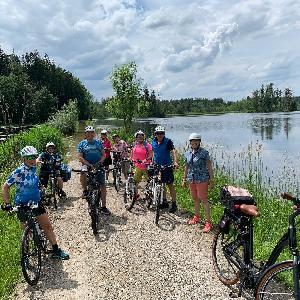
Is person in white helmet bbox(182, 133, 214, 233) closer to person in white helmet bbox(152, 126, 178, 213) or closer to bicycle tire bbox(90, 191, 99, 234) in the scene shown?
person in white helmet bbox(152, 126, 178, 213)

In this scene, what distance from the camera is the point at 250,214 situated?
16.9ft

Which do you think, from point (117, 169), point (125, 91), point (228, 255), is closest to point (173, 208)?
point (117, 169)

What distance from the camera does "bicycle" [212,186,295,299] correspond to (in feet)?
16.6

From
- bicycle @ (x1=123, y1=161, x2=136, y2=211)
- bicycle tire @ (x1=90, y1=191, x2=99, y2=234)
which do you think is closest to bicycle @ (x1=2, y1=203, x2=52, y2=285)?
bicycle tire @ (x1=90, y1=191, x2=99, y2=234)

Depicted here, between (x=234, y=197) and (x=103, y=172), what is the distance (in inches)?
184

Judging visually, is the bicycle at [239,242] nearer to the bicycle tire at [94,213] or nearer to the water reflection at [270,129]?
the bicycle tire at [94,213]

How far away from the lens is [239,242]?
545 centimetres

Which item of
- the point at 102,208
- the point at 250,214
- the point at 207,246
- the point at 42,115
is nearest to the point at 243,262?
the point at 250,214

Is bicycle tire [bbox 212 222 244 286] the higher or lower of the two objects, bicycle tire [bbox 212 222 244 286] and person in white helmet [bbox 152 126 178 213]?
the lower

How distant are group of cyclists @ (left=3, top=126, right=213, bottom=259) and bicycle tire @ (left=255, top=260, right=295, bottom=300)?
12.1ft

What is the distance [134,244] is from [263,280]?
3659 mm

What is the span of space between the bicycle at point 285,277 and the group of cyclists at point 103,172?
368 cm

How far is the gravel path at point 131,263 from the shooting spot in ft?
19.0

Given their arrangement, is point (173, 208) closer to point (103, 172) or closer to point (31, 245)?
point (103, 172)
